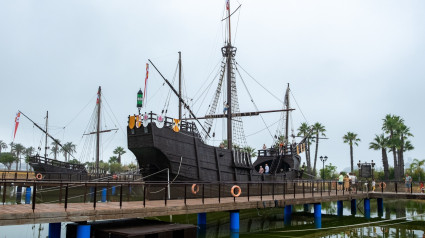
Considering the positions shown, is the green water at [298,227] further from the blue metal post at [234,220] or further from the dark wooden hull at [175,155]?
the dark wooden hull at [175,155]

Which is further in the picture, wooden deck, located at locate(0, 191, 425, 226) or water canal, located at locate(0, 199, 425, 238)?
water canal, located at locate(0, 199, 425, 238)

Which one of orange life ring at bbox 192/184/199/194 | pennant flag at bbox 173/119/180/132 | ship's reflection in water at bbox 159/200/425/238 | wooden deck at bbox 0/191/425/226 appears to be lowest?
ship's reflection in water at bbox 159/200/425/238

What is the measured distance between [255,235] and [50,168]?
22526 millimetres

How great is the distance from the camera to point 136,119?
1898 cm

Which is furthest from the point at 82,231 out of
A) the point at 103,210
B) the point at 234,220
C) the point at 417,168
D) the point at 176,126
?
the point at 417,168

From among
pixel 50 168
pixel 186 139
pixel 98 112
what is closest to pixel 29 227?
pixel 186 139

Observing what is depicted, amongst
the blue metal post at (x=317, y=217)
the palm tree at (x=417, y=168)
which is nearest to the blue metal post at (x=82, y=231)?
the blue metal post at (x=317, y=217)

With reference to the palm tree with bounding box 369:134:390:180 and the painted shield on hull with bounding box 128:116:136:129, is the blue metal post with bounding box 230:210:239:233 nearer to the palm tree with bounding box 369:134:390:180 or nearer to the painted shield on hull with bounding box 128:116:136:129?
the painted shield on hull with bounding box 128:116:136:129

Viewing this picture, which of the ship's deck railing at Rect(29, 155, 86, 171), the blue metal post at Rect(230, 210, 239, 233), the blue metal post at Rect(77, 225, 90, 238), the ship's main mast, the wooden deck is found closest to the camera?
the wooden deck

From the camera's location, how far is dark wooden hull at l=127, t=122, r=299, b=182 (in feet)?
61.2

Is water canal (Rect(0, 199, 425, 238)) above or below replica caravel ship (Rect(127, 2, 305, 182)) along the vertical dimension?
below

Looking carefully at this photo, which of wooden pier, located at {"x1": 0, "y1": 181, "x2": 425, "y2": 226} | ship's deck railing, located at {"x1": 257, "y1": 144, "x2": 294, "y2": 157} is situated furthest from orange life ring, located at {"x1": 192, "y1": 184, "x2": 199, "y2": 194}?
ship's deck railing, located at {"x1": 257, "y1": 144, "x2": 294, "y2": 157}

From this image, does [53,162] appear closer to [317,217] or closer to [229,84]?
[229,84]

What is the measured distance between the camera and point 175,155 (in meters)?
19.2
